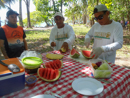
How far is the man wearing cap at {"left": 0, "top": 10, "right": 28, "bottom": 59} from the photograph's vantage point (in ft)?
8.39

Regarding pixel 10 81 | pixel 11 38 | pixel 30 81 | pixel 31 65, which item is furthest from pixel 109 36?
pixel 11 38

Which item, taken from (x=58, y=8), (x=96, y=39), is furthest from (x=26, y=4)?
(x=96, y=39)

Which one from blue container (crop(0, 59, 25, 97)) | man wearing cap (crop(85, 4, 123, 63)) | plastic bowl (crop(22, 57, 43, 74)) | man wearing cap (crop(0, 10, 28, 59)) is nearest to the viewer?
blue container (crop(0, 59, 25, 97))

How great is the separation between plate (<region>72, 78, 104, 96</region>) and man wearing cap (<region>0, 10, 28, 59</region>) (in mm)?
2153

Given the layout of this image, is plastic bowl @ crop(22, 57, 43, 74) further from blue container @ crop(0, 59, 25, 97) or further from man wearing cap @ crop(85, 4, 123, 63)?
man wearing cap @ crop(85, 4, 123, 63)

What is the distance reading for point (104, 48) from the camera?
1.82 m

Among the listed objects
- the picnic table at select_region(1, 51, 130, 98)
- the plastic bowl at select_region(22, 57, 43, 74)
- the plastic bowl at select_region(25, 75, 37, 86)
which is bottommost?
the picnic table at select_region(1, 51, 130, 98)

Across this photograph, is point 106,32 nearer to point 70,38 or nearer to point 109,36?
point 109,36

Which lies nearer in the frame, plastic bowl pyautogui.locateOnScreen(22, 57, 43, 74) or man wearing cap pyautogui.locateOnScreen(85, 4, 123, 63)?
plastic bowl pyautogui.locateOnScreen(22, 57, 43, 74)

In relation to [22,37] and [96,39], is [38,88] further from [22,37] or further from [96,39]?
[22,37]

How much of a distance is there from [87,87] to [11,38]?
2378 mm

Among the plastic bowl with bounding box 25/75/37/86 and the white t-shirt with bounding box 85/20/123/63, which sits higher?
the white t-shirt with bounding box 85/20/123/63

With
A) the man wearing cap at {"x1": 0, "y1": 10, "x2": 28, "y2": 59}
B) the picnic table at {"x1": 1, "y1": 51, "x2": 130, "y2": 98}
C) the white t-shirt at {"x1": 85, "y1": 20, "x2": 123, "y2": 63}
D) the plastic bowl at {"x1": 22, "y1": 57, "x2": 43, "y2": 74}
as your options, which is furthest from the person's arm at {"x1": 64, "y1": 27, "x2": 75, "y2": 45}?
the man wearing cap at {"x1": 0, "y1": 10, "x2": 28, "y2": 59}

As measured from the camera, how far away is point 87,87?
4.03 feet
